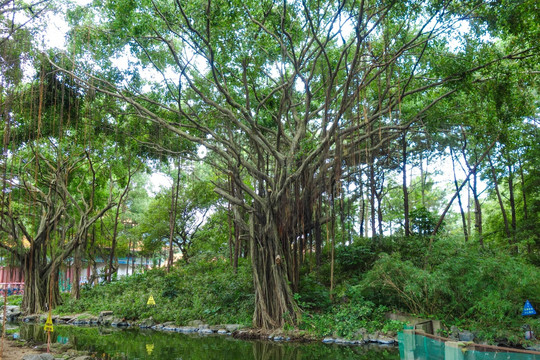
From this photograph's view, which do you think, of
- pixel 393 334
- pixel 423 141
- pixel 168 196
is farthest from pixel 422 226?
pixel 168 196

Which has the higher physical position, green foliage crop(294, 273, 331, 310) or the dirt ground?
green foliage crop(294, 273, 331, 310)

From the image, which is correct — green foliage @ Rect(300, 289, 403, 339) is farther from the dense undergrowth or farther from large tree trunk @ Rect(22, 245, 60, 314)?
large tree trunk @ Rect(22, 245, 60, 314)

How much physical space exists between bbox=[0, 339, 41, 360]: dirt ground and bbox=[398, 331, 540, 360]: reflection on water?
240 inches

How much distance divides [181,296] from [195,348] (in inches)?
194

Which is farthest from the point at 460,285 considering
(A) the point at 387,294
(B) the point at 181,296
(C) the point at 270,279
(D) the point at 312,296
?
(B) the point at 181,296

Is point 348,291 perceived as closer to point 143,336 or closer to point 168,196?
point 143,336

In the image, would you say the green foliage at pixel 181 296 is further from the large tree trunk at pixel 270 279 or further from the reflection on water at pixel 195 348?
the reflection on water at pixel 195 348

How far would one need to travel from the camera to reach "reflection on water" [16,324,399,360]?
7.45 metres

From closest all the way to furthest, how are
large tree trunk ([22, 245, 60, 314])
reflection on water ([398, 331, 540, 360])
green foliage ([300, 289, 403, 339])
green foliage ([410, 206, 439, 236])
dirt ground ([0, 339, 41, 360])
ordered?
reflection on water ([398, 331, 540, 360])
dirt ground ([0, 339, 41, 360])
green foliage ([300, 289, 403, 339])
green foliage ([410, 206, 439, 236])
large tree trunk ([22, 245, 60, 314])

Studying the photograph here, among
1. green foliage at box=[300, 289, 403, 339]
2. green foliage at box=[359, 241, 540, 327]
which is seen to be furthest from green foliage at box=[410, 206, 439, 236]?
green foliage at box=[300, 289, 403, 339]

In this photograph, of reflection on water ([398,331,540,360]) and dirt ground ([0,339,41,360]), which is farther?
dirt ground ([0,339,41,360])

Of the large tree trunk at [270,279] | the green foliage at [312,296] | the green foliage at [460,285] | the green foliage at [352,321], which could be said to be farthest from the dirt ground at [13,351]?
the green foliage at [460,285]

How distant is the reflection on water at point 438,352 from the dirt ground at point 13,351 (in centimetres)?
611

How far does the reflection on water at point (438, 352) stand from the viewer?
12.1 ft
